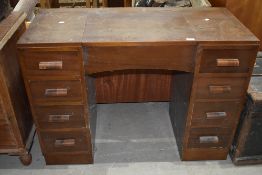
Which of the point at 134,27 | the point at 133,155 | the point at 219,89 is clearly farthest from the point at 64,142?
the point at 219,89

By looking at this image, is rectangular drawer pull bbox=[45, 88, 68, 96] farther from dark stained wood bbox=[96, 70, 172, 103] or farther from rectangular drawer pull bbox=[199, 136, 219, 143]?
rectangular drawer pull bbox=[199, 136, 219, 143]

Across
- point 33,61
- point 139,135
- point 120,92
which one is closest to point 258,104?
point 139,135


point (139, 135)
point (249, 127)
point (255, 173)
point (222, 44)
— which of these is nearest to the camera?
point (222, 44)

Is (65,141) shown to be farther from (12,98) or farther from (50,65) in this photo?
(50,65)

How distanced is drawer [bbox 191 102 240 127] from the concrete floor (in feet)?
0.98

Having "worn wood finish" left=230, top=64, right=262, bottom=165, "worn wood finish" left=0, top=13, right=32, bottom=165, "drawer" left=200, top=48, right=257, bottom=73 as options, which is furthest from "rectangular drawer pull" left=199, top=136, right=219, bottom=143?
"worn wood finish" left=0, top=13, right=32, bottom=165

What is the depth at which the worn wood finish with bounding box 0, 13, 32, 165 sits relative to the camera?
1302 millimetres

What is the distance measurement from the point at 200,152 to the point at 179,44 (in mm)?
698

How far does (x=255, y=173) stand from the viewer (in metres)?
1.58

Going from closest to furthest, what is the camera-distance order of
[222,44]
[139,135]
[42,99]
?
[222,44], [42,99], [139,135]

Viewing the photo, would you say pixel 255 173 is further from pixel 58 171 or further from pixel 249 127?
pixel 58 171

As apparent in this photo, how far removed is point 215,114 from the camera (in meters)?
1.43

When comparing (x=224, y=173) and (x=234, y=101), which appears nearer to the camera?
(x=234, y=101)

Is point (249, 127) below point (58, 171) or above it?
above
